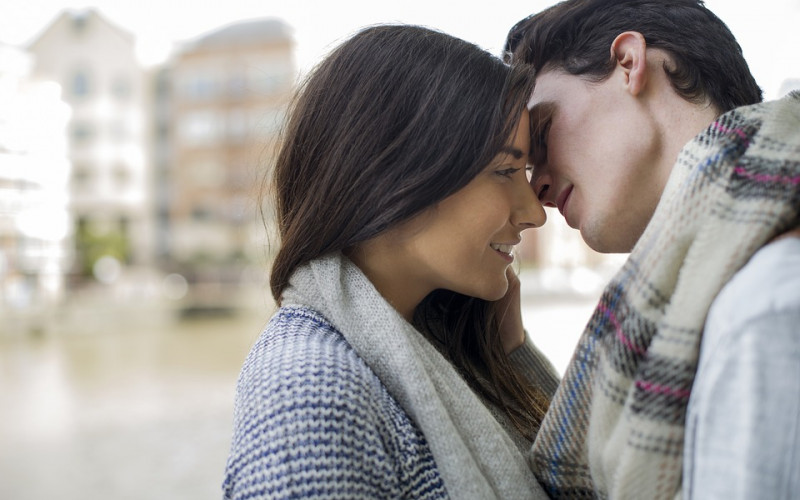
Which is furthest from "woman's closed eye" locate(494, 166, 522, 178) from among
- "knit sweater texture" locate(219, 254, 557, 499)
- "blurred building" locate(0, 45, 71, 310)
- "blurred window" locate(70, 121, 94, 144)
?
"blurred window" locate(70, 121, 94, 144)

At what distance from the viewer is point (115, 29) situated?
27234mm

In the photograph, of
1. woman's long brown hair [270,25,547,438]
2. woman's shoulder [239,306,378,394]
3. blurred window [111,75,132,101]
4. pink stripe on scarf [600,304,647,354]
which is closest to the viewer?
pink stripe on scarf [600,304,647,354]

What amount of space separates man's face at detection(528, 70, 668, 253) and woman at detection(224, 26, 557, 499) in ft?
0.27

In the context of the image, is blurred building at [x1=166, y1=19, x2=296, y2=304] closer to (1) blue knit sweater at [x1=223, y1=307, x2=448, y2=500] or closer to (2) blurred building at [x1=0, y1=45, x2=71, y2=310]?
(2) blurred building at [x1=0, y1=45, x2=71, y2=310]

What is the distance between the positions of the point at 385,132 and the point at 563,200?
35 cm

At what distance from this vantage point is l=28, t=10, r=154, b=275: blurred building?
25.6 metres

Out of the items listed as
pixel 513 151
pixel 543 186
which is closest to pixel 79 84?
pixel 543 186

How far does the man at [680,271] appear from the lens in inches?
24.4

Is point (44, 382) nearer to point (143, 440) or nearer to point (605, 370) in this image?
point (143, 440)

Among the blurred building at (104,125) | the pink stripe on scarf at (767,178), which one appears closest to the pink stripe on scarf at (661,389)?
the pink stripe on scarf at (767,178)

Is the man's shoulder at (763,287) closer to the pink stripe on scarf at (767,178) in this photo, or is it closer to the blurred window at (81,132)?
the pink stripe on scarf at (767,178)

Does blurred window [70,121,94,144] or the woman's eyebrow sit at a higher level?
the woman's eyebrow

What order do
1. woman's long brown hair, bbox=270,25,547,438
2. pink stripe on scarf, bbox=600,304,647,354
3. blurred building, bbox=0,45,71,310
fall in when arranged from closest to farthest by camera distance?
pink stripe on scarf, bbox=600,304,647,354, woman's long brown hair, bbox=270,25,547,438, blurred building, bbox=0,45,71,310

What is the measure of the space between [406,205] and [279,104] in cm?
39
